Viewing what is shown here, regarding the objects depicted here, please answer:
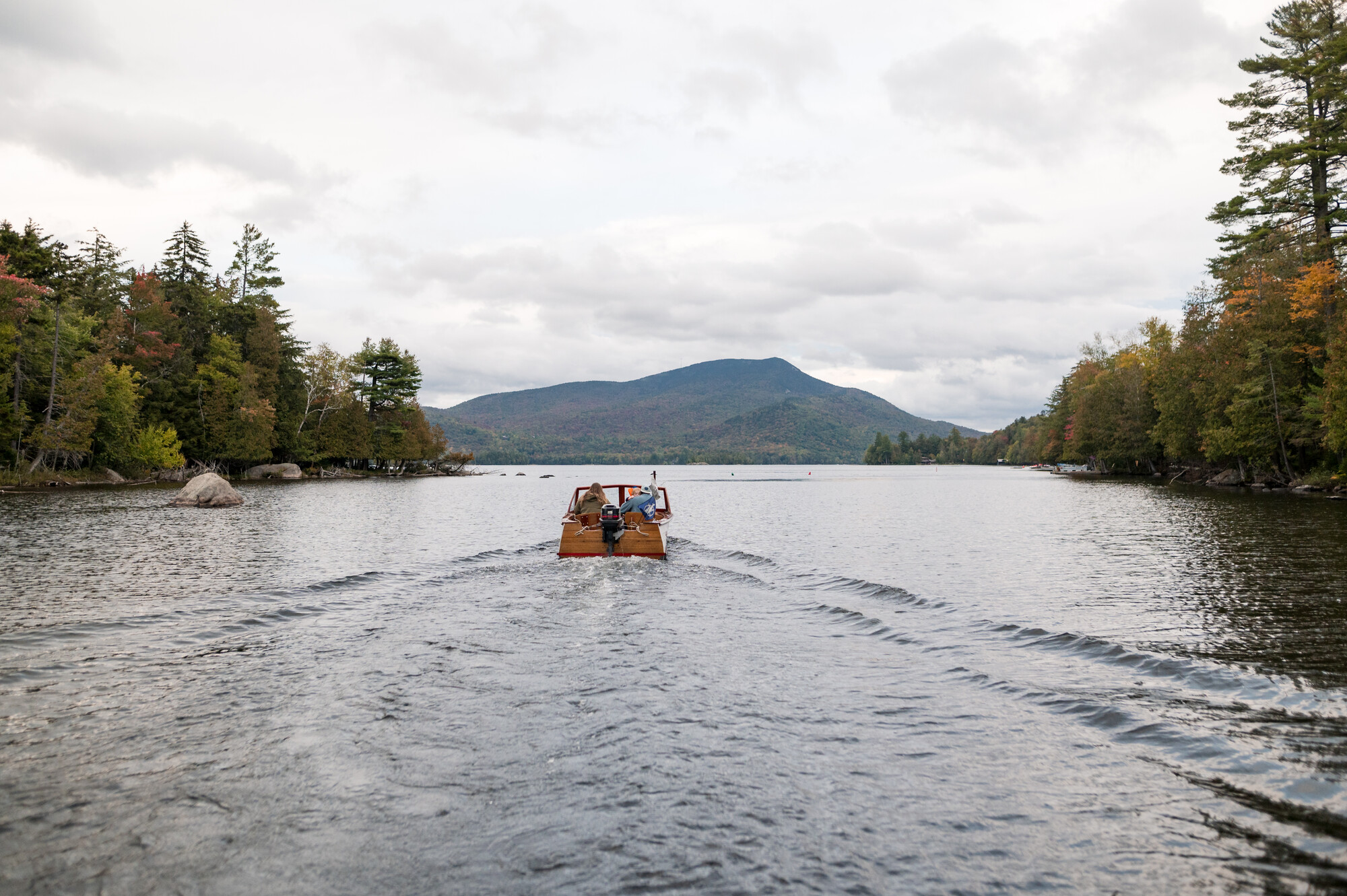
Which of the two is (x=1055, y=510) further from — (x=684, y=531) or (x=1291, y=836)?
(x=1291, y=836)

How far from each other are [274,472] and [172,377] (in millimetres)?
17319

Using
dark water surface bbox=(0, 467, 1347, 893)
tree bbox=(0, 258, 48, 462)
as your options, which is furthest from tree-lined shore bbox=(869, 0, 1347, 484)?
tree bbox=(0, 258, 48, 462)

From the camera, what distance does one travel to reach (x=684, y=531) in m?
36.4

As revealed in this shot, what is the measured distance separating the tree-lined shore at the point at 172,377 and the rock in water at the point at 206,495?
826 inches

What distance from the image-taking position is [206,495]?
43406mm

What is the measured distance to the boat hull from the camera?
23984mm

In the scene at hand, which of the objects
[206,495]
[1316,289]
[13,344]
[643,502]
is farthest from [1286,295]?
[13,344]

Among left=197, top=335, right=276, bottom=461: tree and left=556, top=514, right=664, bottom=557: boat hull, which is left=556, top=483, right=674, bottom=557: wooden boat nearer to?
left=556, top=514, right=664, bottom=557: boat hull

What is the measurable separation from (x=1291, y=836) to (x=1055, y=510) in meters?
43.0

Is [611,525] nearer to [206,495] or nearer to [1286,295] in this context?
[206,495]

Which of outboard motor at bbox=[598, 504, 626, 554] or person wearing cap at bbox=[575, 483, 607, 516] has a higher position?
person wearing cap at bbox=[575, 483, 607, 516]

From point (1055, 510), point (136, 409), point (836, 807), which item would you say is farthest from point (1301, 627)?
point (136, 409)

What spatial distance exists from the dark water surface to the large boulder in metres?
74.8

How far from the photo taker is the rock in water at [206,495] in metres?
42.8
